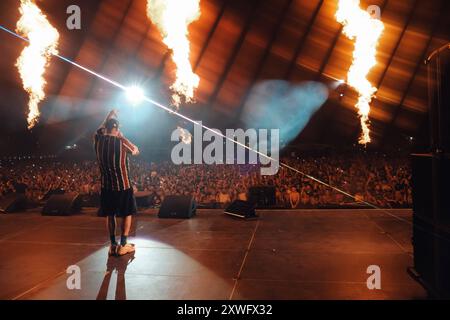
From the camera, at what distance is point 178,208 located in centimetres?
730

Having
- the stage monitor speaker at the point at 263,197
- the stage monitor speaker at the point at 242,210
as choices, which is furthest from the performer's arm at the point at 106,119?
the stage monitor speaker at the point at 263,197

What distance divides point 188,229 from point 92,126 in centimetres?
1242

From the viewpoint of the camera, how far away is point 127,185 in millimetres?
4727

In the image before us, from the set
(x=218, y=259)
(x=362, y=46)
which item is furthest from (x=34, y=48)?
(x=218, y=259)

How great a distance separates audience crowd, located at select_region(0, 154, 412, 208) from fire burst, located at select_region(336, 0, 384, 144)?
16.6 feet

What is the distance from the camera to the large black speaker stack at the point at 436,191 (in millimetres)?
2949

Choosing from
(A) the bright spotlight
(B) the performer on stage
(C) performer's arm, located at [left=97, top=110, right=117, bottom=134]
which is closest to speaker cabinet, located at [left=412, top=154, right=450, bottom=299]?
(B) the performer on stage

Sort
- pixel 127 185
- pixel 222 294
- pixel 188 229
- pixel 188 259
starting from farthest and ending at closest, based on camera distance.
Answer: pixel 188 229
pixel 127 185
pixel 188 259
pixel 222 294

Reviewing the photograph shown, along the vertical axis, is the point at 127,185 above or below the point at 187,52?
below

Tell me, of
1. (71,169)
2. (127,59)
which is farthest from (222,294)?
(127,59)

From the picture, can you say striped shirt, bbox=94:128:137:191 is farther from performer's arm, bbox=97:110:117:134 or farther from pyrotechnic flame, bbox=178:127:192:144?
pyrotechnic flame, bbox=178:127:192:144

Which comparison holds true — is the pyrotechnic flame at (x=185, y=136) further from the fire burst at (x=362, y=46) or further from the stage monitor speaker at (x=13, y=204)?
the fire burst at (x=362, y=46)

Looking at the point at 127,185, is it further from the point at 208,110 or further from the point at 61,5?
the point at 61,5
